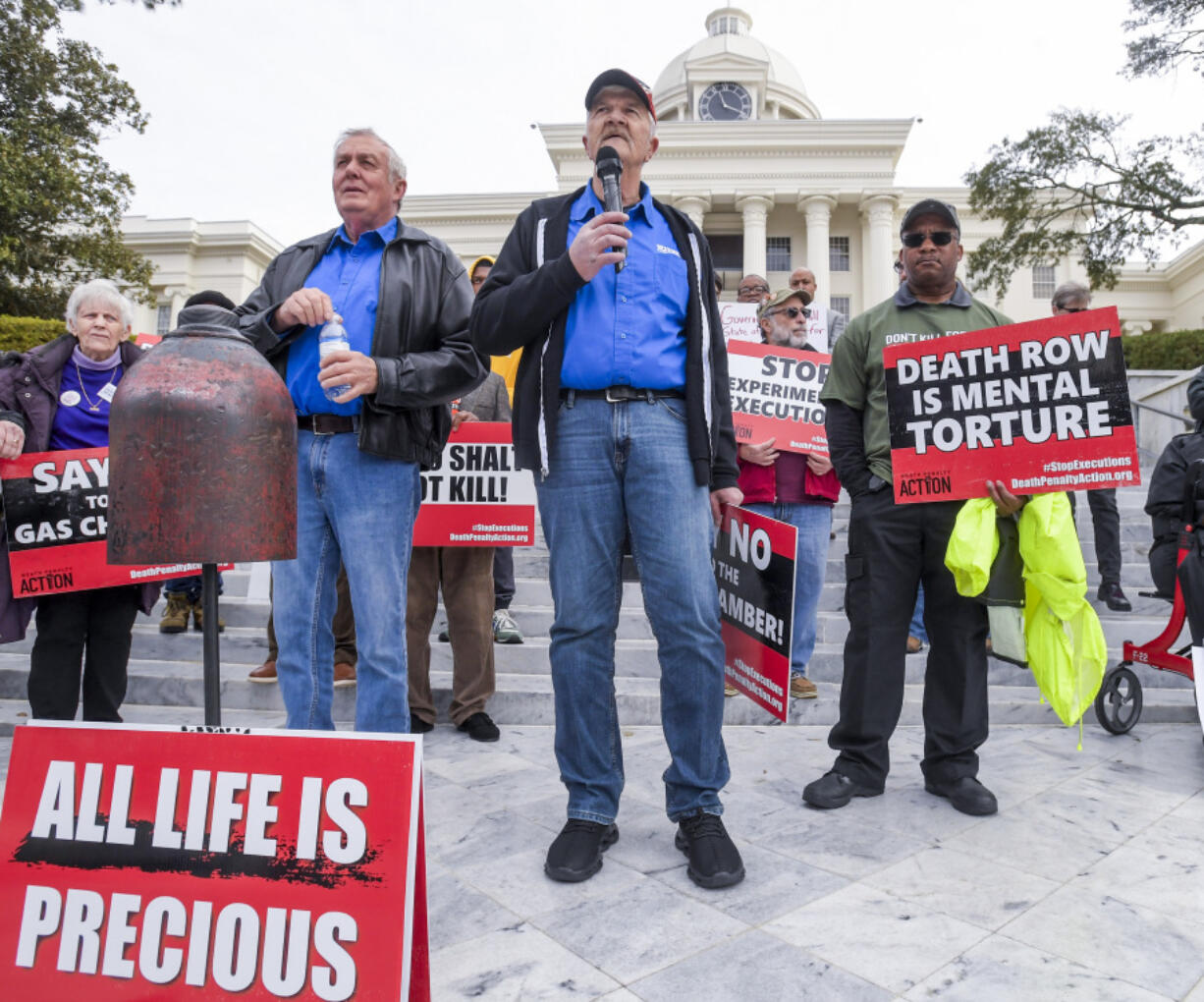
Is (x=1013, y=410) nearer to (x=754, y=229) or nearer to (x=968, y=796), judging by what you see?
(x=968, y=796)

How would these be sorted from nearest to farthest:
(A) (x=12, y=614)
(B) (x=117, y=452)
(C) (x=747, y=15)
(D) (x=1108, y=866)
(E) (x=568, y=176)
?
1. (B) (x=117, y=452)
2. (D) (x=1108, y=866)
3. (A) (x=12, y=614)
4. (E) (x=568, y=176)
5. (C) (x=747, y=15)

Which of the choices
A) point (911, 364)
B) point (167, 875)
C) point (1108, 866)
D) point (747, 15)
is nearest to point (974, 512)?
point (911, 364)

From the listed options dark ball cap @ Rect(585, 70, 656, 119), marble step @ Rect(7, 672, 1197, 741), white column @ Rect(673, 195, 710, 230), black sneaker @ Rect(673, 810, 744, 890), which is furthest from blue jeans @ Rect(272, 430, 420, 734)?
white column @ Rect(673, 195, 710, 230)

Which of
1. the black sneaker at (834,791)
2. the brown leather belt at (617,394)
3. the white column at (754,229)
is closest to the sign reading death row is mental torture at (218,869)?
the brown leather belt at (617,394)

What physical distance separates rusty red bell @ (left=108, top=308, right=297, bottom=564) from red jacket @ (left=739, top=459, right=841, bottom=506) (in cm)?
349

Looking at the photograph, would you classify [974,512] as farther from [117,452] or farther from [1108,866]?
[117,452]

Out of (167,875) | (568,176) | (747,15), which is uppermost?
(747,15)

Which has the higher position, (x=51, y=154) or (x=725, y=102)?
(x=725, y=102)

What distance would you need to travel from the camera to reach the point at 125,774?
1671mm

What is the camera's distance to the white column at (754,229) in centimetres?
3991

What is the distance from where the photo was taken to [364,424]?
251 cm

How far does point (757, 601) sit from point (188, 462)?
5.94 ft

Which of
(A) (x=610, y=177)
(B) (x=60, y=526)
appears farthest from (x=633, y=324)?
(B) (x=60, y=526)

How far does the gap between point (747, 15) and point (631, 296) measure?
71.1 metres
